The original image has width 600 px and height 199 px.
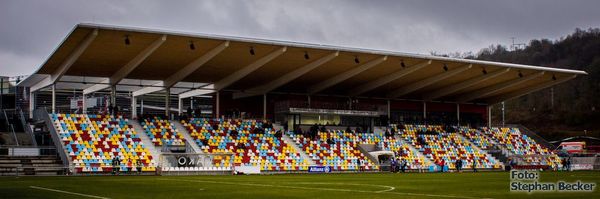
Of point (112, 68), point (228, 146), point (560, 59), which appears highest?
point (560, 59)

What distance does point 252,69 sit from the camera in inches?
1973

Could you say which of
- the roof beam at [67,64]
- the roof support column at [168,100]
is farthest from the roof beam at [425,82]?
the roof beam at [67,64]

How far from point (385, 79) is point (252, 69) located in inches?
476

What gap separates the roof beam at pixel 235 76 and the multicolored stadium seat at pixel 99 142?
7600mm

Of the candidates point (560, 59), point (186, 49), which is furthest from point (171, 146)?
point (560, 59)

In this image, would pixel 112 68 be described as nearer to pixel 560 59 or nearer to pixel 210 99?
pixel 210 99

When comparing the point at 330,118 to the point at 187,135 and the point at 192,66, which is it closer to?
the point at 187,135

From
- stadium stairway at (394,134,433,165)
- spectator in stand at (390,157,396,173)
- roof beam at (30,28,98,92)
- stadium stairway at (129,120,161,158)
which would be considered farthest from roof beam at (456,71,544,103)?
roof beam at (30,28,98,92)

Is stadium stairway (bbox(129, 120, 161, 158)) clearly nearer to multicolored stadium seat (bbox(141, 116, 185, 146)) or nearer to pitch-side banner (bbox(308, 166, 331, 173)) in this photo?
multicolored stadium seat (bbox(141, 116, 185, 146))

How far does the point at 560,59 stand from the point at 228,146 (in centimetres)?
7837

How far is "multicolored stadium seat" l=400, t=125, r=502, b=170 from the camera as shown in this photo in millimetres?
60031

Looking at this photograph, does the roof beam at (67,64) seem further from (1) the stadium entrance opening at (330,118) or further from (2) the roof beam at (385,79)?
(2) the roof beam at (385,79)

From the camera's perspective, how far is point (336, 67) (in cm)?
5291

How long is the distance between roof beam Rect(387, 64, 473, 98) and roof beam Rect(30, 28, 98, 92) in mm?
27720
